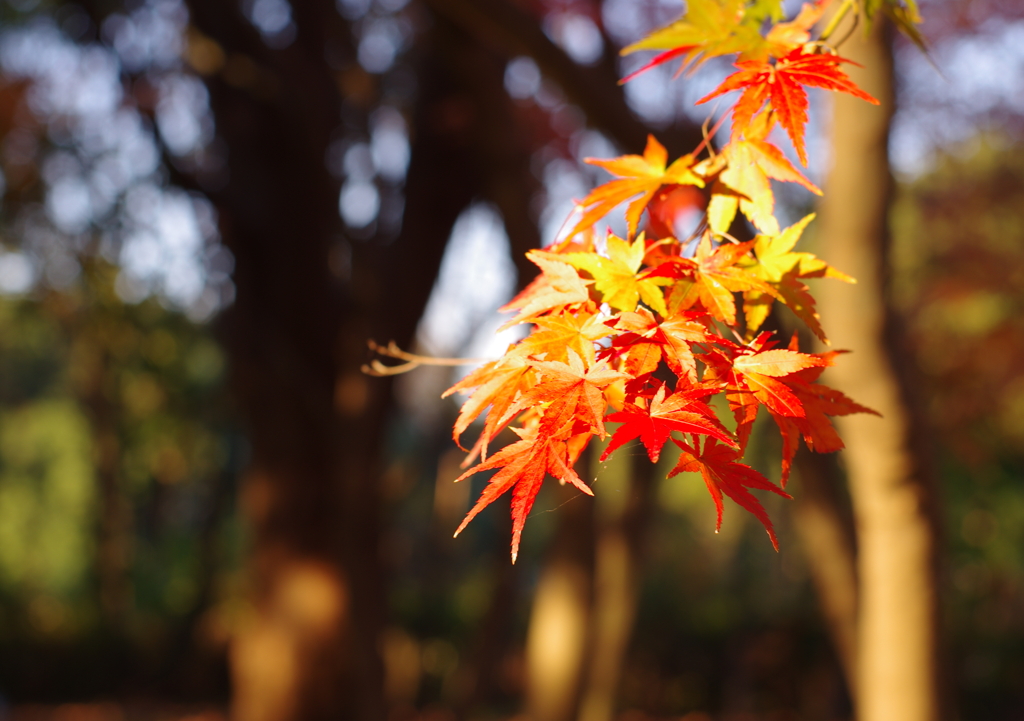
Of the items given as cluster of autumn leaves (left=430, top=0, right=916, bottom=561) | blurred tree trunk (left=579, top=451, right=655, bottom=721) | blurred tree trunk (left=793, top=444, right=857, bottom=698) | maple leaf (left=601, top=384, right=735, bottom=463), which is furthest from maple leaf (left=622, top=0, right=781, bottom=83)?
blurred tree trunk (left=579, top=451, right=655, bottom=721)

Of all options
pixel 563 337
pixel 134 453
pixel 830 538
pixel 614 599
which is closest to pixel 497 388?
pixel 563 337

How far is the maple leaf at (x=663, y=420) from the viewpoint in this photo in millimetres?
934

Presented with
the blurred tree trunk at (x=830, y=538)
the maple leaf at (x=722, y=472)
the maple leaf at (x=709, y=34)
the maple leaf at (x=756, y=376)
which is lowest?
the blurred tree trunk at (x=830, y=538)

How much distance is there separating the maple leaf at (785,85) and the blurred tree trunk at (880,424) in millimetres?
879

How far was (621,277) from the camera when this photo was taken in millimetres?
1050

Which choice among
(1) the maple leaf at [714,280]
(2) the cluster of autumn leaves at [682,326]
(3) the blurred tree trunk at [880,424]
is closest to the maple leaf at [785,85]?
(2) the cluster of autumn leaves at [682,326]

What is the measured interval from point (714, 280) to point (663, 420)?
A: 0.23m

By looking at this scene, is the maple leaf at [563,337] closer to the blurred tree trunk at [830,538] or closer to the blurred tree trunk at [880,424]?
the blurred tree trunk at [880,424]

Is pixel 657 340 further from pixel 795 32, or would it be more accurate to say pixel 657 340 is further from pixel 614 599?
pixel 614 599

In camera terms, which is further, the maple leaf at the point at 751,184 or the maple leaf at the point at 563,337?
the maple leaf at the point at 751,184

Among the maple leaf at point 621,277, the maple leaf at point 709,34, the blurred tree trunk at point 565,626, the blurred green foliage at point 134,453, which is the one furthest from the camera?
the blurred green foliage at point 134,453

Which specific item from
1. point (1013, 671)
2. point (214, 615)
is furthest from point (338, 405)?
point (1013, 671)

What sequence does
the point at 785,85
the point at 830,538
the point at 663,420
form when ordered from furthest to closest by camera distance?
the point at 830,538 < the point at 785,85 < the point at 663,420

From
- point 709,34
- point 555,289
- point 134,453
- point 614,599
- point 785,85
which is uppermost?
point 709,34
